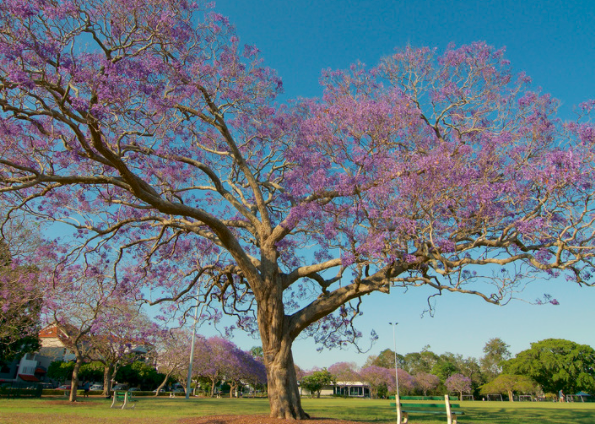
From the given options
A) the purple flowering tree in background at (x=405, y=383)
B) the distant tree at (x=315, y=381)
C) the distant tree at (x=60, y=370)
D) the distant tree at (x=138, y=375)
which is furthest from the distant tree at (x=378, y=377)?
the distant tree at (x=60, y=370)

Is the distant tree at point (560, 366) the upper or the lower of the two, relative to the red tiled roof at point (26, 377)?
upper

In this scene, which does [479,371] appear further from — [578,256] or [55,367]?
[578,256]

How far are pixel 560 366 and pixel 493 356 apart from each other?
26634 mm

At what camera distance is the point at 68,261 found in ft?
41.4

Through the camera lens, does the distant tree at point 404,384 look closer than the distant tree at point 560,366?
No

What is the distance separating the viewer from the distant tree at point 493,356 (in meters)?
80.1

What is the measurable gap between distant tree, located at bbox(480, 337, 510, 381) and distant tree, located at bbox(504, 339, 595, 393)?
17.5 metres

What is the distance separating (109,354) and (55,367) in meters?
32.5

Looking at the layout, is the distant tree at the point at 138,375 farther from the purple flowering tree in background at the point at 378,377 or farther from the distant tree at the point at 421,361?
the distant tree at the point at 421,361

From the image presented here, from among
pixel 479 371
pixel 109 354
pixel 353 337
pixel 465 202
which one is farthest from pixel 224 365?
pixel 479 371

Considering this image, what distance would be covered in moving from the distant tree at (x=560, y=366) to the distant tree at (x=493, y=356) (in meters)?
17.5

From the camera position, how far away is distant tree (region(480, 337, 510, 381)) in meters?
80.1

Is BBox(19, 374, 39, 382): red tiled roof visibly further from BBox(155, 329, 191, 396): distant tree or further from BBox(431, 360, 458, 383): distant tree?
BBox(431, 360, 458, 383): distant tree

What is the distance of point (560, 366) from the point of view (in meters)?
58.8
